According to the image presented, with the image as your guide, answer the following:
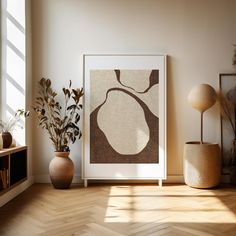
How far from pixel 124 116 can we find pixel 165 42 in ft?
3.87

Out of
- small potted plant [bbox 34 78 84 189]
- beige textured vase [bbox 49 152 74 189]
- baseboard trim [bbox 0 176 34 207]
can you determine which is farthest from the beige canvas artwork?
baseboard trim [bbox 0 176 34 207]

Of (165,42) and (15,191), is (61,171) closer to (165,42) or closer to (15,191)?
(15,191)

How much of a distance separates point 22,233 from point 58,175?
1.57 m

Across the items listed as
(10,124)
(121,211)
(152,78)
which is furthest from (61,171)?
(152,78)

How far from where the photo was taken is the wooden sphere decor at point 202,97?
4.10 m

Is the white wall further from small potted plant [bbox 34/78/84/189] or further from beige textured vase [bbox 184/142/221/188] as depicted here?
beige textured vase [bbox 184/142/221/188]

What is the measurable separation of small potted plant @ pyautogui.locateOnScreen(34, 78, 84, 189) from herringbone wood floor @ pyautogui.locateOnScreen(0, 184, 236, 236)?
22 cm

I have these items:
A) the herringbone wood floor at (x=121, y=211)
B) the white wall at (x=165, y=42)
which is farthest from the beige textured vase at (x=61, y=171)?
the white wall at (x=165, y=42)

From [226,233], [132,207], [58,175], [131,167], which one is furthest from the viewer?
[131,167]

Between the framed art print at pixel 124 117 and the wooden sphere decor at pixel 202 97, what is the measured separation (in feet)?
1.35

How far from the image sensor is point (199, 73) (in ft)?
14.7

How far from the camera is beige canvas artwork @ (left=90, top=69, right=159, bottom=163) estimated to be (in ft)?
14.3

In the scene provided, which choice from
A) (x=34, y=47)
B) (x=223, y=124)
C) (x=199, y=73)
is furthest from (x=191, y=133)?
(x=34, y=47)

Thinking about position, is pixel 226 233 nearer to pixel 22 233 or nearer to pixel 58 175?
pixel 22 233
